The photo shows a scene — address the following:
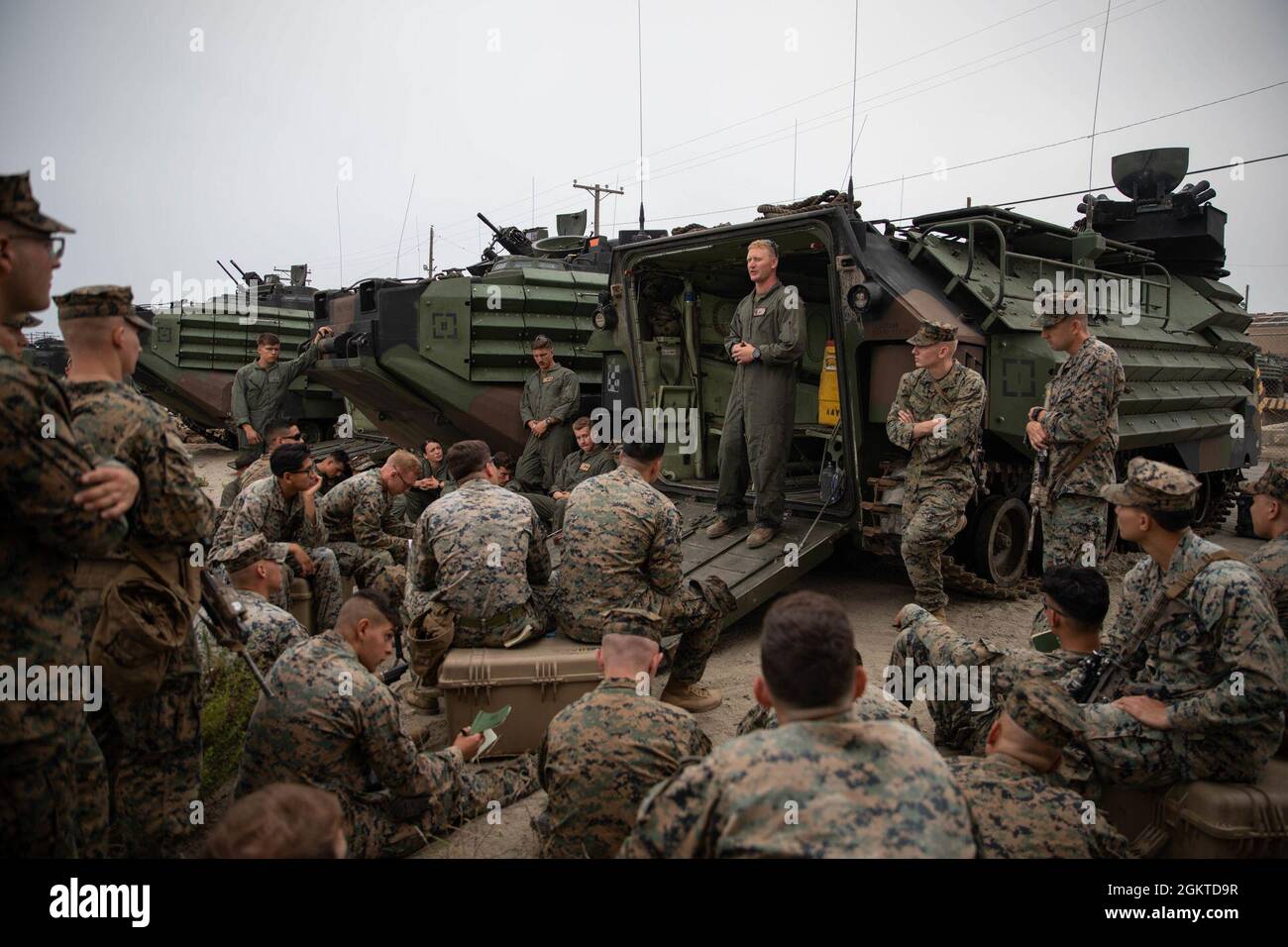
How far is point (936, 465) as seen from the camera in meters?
5.76

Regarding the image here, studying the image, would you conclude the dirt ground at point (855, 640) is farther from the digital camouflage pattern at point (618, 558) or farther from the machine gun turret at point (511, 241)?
the machine gun turret at point (511, 241)

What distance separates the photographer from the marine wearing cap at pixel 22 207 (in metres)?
2.25

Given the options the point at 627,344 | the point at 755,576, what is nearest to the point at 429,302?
the point at 627,344

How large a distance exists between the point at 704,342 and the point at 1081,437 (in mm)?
3788

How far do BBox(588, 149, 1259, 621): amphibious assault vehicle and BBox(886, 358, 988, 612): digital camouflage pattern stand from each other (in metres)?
0.27

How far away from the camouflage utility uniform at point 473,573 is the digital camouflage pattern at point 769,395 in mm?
2062

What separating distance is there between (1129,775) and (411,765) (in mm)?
2471

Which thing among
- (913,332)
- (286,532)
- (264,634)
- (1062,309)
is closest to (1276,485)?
(1062,309)

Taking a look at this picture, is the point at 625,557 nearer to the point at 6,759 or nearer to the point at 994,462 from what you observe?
the point at 6,759
